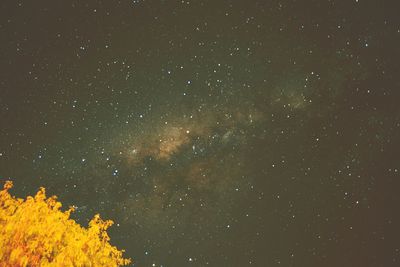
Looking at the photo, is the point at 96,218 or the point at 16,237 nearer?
the point at 16,237

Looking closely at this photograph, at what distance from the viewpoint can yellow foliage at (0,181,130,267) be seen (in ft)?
33.7

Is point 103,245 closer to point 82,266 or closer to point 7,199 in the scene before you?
point 82,266

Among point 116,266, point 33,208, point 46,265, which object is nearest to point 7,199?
point 33,208

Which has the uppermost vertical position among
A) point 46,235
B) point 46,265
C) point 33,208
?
point 33,208

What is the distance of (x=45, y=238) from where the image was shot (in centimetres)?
1066

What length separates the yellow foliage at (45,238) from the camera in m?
10.3

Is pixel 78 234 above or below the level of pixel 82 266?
above

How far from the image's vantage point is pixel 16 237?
410 inches

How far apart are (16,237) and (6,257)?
0.50 meters

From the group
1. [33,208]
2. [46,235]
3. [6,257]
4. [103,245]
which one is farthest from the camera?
[103,245]

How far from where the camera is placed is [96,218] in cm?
1287

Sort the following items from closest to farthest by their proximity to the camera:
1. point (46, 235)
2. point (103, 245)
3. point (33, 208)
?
1. point (46, 235)
2. point (33, 208)
3. point (103, 245)

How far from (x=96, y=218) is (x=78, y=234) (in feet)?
4.22

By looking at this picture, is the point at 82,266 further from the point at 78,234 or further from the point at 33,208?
the point at 33,208
